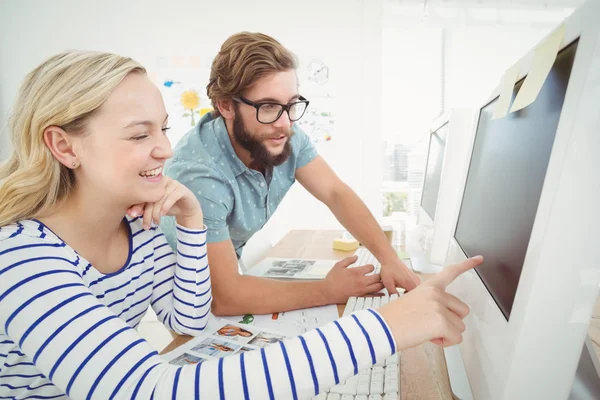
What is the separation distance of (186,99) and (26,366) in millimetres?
2718

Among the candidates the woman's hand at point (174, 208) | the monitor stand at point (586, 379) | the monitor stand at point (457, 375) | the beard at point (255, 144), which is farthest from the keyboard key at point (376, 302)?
the beard at point (255, 144)

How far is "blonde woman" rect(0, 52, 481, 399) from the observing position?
0.45m

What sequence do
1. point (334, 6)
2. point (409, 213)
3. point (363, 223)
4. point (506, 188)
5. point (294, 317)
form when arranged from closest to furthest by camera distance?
point (506, 188) < point (294, 317) < point (363, 223) < point (334, 6) < point (409, 213)

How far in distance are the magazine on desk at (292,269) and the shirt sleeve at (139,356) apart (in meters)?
0.67

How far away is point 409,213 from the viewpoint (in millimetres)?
3215

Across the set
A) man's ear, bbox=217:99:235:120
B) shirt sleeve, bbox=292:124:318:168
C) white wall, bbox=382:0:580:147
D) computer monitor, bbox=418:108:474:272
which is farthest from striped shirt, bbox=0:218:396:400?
white wall, bbox=382:0:580:147

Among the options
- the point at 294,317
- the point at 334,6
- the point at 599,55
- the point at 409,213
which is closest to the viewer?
the point at 599,55

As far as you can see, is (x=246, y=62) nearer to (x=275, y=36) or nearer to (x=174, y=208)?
(x=174, y=208)

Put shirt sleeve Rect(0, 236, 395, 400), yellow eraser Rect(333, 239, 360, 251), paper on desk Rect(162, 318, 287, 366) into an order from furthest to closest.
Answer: yellow eraser Rect(333, 239, 360, 251) → paper on desk Rect(162, 318, 287, 366) → shirt sleeve Rect(0, 236, 395, 400)

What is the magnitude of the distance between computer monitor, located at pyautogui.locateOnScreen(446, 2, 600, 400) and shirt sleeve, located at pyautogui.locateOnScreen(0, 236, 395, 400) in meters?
0.13

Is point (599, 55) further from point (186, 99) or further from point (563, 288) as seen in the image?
point (186, 99)

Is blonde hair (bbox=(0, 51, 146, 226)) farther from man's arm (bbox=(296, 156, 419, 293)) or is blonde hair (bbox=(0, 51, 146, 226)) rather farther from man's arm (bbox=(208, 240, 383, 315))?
man's arm (bbox=(296, 156, 419, 293))

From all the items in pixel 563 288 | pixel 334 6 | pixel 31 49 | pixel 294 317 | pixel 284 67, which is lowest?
pixel 294 317

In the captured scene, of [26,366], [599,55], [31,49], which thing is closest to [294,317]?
[26,366]
